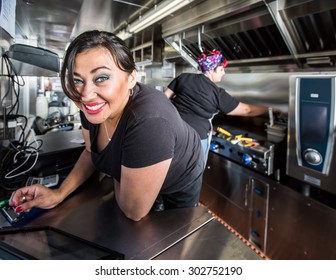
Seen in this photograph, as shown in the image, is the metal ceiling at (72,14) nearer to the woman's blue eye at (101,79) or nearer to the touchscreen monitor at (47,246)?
the woman's blue eye at (101,79)

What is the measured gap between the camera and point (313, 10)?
156 cm

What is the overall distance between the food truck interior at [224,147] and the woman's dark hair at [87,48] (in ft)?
1.54

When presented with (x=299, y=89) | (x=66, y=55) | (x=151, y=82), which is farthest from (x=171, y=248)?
(x=151, y=82)

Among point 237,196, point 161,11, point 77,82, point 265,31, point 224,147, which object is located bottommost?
point 237,196

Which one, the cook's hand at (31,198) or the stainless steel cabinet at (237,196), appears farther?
the stainless steel cabinet at (237,196)

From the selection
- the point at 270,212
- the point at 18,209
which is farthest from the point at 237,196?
the point at 18,209

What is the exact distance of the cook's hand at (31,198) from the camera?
839mm

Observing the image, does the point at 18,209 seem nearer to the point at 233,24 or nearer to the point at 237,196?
the point at 237,196

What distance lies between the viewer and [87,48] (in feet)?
2.27

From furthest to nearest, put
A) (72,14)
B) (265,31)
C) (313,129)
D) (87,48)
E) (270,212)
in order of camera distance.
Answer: (72,14) → (265,31) → (270,212) → (313,129) → (87,48)

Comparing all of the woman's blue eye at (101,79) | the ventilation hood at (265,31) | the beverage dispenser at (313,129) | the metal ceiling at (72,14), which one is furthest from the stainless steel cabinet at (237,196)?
the metal ceiling at (72,14)

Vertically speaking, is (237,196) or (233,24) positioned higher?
(233,24)

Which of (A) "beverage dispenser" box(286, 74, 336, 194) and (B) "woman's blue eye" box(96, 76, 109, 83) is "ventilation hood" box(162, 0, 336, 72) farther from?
(B) "woman's blue eye" box(96, 76, 109, 83)

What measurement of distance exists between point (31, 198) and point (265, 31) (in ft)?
7.22
